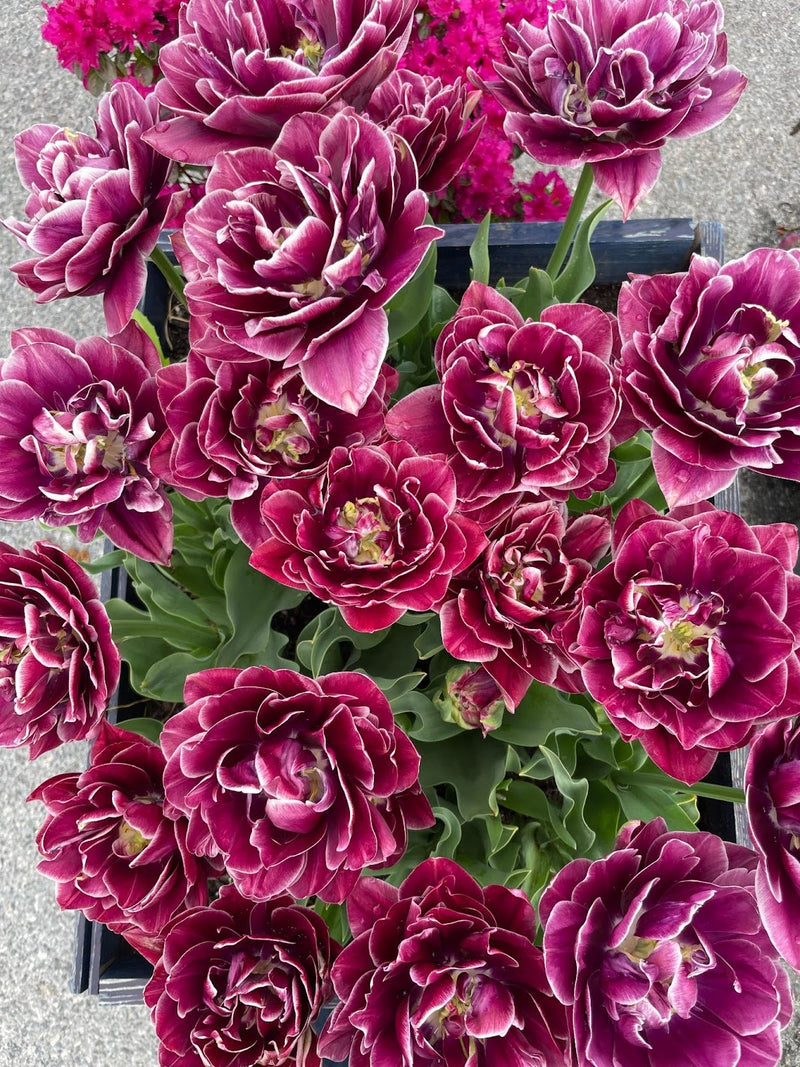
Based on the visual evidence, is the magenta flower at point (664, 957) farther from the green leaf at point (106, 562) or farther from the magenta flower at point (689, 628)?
the green leaf at point (106, 562)

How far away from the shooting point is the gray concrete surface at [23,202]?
42.1 inches

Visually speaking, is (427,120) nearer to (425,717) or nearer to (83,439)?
(83,439)

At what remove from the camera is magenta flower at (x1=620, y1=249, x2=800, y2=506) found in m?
0.46

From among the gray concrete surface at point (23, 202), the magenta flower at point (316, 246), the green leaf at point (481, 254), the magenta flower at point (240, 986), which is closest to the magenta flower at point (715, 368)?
the magenta flower at point (316, 246)

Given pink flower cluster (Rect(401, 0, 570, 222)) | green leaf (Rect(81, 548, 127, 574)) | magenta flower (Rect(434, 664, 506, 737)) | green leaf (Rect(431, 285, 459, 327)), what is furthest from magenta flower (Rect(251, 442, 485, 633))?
pink flower cluster (Rect(401, 0, 570, 222))

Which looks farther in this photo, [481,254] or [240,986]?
[481,254]

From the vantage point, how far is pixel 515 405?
1.55 ft

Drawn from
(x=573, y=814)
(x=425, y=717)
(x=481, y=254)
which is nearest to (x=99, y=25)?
(x=481, y=254)

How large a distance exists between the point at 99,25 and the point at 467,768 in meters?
0.85

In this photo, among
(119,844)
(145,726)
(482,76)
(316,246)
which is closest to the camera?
(316,246)

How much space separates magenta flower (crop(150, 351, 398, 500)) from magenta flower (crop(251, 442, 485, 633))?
2cm

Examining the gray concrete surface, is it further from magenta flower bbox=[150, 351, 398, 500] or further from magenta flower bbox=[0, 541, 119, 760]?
magenta flower bbox=[150, 351, 398, 500]

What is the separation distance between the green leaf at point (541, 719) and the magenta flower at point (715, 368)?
186 millimetres

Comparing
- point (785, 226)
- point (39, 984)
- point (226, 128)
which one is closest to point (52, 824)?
point (226, 128)
